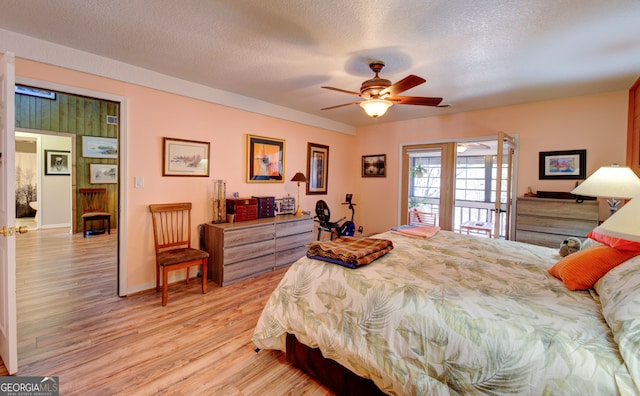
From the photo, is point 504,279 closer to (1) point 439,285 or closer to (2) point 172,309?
(1) point 439,285

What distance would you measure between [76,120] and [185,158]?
4.37m

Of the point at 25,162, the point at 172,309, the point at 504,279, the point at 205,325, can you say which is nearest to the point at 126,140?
the point at 172,309

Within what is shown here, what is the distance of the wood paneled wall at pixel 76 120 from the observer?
5.05m

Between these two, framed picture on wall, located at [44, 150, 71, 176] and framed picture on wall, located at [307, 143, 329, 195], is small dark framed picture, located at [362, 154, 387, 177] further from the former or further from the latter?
framed picture on wall, located at [44, 150, 71, 176]

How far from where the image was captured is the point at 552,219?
326 cm

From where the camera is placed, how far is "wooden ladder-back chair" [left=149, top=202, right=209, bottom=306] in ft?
9.28

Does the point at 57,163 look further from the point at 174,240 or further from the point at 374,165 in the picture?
the point at 374,165

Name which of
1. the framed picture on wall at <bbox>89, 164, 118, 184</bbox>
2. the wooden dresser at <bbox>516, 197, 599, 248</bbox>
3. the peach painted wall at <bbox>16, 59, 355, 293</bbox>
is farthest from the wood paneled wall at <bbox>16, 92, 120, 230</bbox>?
the wooden dresser at <bbox>516, 197, 599, 248</bbox>

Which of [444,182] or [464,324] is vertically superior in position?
[444,182]

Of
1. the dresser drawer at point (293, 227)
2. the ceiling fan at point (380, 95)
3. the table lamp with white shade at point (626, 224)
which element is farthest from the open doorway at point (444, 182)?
the table lamp with white shade at point (626, 224)

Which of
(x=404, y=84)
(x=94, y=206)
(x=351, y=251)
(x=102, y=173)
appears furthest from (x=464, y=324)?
(x=102, y=173)

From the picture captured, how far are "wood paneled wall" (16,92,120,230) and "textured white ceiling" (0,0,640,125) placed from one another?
11.4 ft

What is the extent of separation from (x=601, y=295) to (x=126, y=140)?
3.93 m

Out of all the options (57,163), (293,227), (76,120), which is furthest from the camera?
(57,163)
